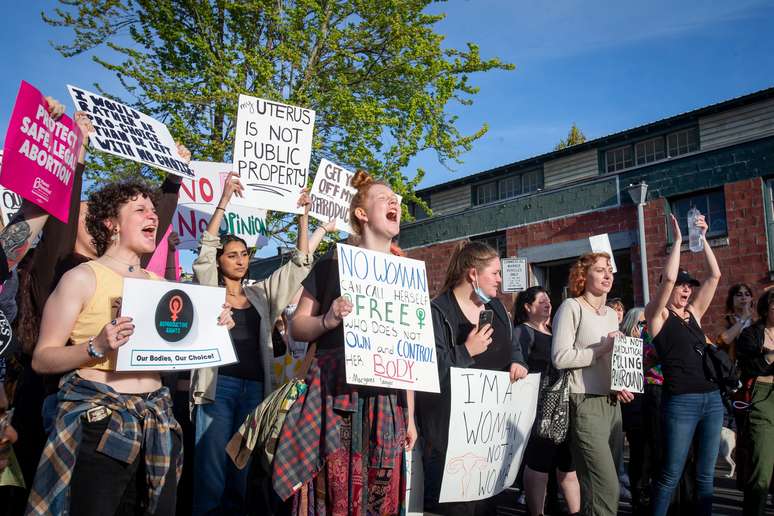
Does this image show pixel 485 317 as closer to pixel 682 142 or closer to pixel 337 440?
pixel 337 440

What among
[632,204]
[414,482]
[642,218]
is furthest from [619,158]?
[414,482]

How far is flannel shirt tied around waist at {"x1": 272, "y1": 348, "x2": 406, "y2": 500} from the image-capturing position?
2770mm

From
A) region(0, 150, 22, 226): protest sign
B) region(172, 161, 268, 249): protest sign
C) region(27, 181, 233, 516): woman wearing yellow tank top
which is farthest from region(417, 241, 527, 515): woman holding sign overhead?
region(172, 161, 268, 249): protest sign

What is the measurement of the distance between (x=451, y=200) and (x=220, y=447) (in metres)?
20.3

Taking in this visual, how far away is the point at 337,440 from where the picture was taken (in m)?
2.79

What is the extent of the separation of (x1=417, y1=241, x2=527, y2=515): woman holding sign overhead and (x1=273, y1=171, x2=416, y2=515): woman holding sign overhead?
1.41 feet

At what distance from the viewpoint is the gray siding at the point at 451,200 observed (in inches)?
930

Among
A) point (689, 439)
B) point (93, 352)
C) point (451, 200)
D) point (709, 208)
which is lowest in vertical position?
point (689, 439)

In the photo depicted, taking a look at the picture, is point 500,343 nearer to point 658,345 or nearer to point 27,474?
point 658,345

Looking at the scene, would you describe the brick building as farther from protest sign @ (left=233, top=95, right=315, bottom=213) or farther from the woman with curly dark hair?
protest sign @ (left=233, top=95, right=315, bottom=213)

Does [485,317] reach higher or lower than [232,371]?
higher

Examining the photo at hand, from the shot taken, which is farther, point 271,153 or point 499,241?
point 499,241

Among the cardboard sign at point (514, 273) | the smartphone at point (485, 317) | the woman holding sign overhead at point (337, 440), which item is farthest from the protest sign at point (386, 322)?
the cardboard sign at point (514, 273)

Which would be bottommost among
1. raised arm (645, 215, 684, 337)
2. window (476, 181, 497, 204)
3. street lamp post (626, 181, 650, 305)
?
raised arm (645, 215, 684, 337)
